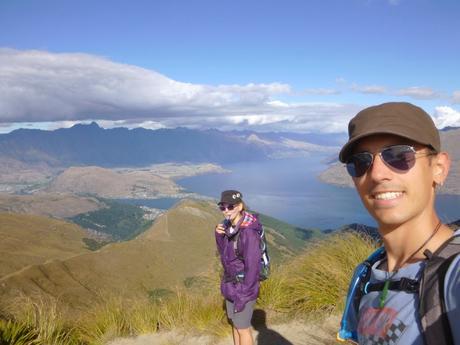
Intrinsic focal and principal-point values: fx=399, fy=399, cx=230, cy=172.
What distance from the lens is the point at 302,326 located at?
20.1 feet

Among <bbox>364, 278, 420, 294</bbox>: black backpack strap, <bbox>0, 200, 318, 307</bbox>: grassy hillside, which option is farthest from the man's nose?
<bbox>0, 200, 318, 307</bbox>: grassy hillside

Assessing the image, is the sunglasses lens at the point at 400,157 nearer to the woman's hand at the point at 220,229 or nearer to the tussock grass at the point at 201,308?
the woman's hand at the point at 220,229

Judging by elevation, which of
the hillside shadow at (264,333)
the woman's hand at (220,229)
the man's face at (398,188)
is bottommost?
the hillside shadow at (264,333)

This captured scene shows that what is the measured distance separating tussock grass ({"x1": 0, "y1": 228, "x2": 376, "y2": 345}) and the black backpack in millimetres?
5149

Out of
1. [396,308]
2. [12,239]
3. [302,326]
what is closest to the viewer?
[396,308]

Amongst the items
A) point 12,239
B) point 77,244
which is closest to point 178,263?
point 77,244

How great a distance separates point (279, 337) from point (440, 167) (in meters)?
4.96

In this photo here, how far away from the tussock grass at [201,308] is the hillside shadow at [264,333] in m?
0.18

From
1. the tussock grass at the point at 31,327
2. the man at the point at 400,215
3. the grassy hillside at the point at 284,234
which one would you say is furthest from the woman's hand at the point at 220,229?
the grassy hillside at the point at 284,234

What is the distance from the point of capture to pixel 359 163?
1821 mm

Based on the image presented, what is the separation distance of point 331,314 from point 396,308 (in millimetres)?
5075

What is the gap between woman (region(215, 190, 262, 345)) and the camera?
15.3 feet

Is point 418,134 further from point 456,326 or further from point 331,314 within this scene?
point 331,314

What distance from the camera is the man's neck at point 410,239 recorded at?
1564mm
